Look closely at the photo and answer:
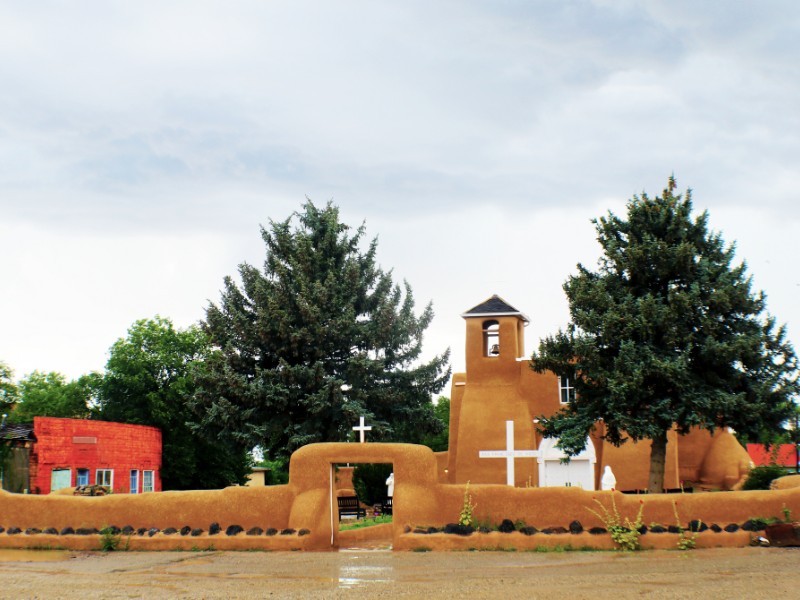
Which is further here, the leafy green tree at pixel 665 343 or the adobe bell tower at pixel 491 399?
the adobe bell tower at pixel 491 399

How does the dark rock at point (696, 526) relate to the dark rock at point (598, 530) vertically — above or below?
above

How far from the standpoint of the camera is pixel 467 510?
19.9 m

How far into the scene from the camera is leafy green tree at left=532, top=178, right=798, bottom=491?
2250cm

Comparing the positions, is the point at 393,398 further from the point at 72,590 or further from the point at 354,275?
the point at 72,590

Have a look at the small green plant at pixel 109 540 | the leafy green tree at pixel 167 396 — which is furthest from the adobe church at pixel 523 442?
the leafy green tree at pixel 167 396

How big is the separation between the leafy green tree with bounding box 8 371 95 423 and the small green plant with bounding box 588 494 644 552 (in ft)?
112

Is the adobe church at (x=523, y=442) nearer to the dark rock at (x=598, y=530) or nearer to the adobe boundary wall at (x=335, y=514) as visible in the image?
the adobe boundary wall at (x=335, y=514)

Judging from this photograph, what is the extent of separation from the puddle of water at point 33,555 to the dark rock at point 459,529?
8580 millimetres

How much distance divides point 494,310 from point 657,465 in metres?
8.04

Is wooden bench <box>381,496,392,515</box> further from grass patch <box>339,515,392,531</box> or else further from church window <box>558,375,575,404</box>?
church window <box>558,375,575,404</box>

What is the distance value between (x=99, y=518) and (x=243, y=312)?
45.8 ft

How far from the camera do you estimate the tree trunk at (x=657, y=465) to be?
2373cm

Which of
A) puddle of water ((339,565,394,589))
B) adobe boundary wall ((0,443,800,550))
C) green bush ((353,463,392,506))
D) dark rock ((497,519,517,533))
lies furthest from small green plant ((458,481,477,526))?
green bush ((353,463,392,506))

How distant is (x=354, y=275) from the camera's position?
33.8 m
